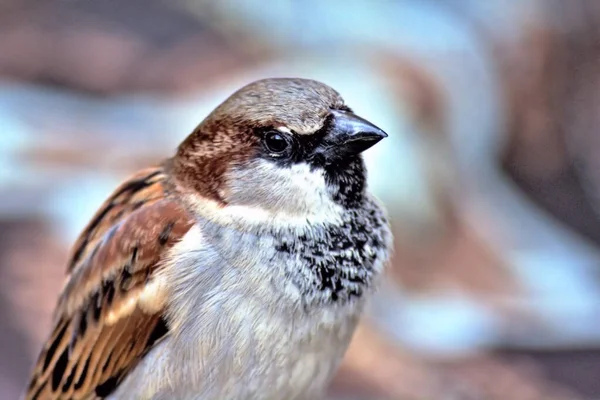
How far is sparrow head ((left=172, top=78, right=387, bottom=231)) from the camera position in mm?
1332

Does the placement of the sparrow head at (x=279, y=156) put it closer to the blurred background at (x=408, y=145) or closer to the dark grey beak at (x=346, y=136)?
the dark grey beak at (x=346, y=136)

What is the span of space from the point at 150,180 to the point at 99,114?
1567mm

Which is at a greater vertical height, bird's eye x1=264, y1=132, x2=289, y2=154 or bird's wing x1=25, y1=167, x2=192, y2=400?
bird's eye x1=264, y1=132, x2=289, y2=154

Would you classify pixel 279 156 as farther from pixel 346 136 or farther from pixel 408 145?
pixel 408 145

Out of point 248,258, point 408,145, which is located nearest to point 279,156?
point 248,258

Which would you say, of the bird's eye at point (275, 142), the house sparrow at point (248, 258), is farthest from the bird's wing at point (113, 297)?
the bird's eye at point (275, 142)

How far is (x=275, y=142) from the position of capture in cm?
135

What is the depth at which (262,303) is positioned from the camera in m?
1.35

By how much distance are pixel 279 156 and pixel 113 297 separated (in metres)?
0.34

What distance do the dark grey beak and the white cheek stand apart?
0.12 feet

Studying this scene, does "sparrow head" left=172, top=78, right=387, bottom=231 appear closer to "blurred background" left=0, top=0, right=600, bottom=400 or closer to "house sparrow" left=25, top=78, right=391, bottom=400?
"house sparrow" left=25, top=78, right=391, bottom=400

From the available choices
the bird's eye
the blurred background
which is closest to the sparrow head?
the bird's eye

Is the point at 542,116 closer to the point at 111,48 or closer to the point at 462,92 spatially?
the point at 462,92

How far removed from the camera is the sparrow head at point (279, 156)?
133 centimetres
